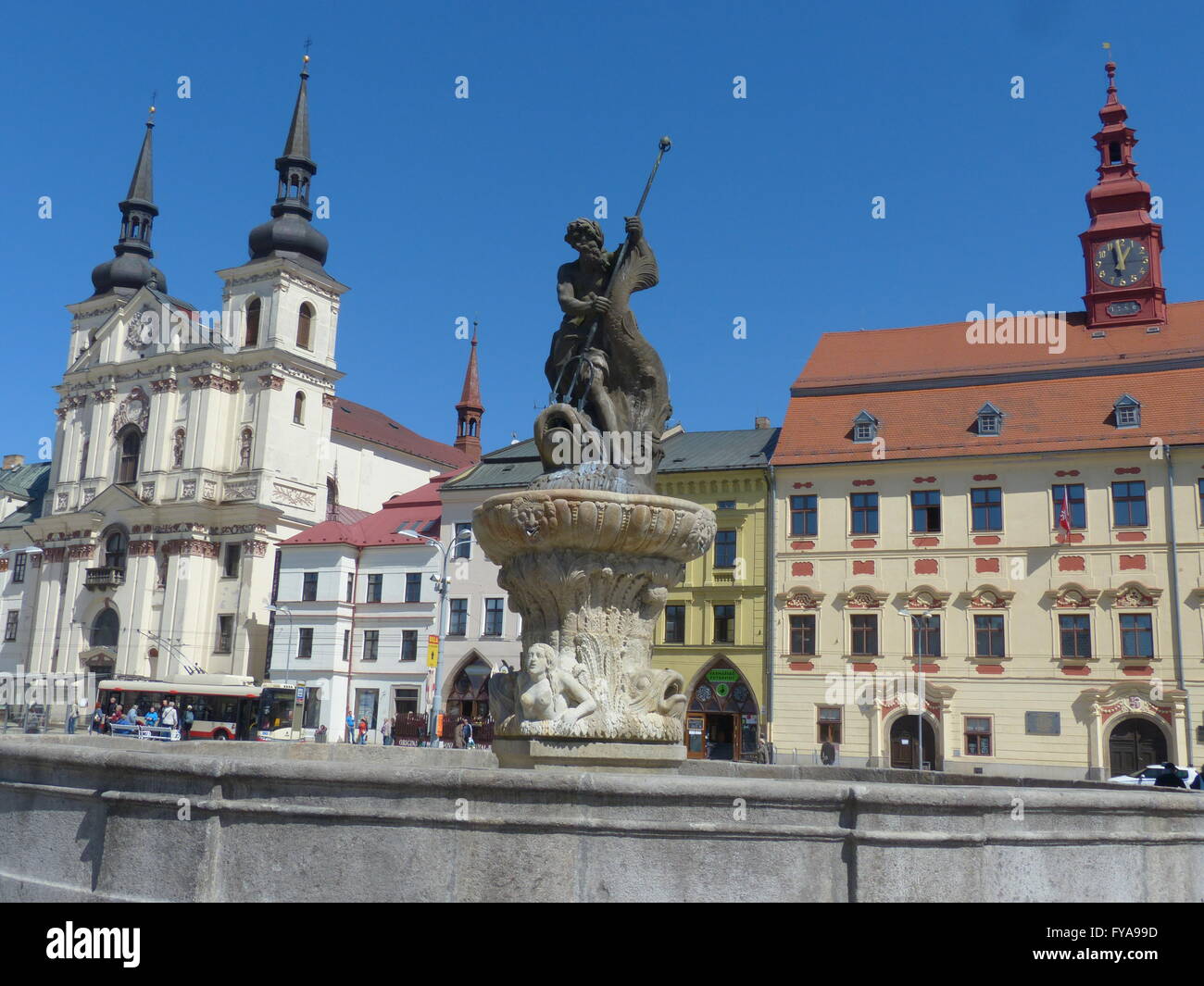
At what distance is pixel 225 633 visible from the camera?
6034 cm

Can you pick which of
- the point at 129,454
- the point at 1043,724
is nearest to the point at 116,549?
the point at 129,454

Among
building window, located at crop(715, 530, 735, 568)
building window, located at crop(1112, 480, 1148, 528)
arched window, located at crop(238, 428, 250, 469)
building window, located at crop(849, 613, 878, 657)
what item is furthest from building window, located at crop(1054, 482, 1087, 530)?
arched window, located at crop(238, 428, 250, 469)

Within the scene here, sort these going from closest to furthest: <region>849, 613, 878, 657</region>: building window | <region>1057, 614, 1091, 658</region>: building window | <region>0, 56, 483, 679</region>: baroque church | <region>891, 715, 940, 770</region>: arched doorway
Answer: <region>1057, 614, 1091, 658</region>: building window < <region>891, 715, 940, 770</region>: arched doorway < <region>849, 613, 878, 657</region>: building window < <region>0, 56, 483, 679</region>: baroque church

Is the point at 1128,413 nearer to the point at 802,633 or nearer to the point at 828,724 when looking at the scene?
the point at 802,633

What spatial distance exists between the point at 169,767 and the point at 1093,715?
111 feet

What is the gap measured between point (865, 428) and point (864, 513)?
3126mm

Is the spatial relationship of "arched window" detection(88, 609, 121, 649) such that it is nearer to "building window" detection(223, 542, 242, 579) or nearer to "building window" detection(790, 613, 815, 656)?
"building window" detection(223, 542, 242, 579)

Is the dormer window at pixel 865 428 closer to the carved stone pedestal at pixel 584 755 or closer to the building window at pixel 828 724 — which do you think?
the building window at pixel 828 724

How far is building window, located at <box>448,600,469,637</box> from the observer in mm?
46812

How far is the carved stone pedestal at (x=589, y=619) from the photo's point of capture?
8359mm

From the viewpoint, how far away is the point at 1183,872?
18.9 ft

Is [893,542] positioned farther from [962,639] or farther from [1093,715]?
[1093,715]

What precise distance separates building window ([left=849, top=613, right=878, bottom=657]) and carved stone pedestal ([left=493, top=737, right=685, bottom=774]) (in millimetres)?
30282
